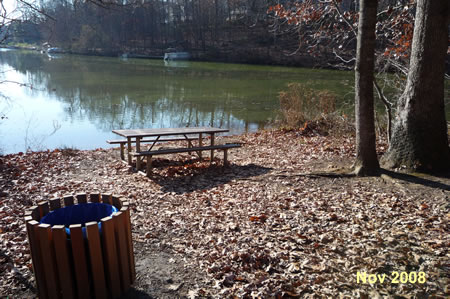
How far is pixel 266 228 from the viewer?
15.2 feet

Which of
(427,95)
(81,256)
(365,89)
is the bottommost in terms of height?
(81,256)

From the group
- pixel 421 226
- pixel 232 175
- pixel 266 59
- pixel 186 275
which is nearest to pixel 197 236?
pixel 186 275

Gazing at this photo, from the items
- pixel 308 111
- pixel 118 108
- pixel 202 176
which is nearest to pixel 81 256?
pixel 202 176

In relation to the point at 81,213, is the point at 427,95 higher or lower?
higher

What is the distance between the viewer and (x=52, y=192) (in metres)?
6.52

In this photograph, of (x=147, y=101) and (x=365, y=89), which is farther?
(x=147, y=101)

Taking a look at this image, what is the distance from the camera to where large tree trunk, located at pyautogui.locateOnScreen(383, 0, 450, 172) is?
5.58 m

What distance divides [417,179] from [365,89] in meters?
1.48

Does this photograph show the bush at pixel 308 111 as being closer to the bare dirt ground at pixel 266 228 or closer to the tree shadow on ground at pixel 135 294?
the bare dirt ground at pixel 266 228

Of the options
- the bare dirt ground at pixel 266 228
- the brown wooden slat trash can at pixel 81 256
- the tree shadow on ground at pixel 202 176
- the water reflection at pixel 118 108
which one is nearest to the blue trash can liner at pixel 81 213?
the brown wooden slat trash can at pixel 81 256

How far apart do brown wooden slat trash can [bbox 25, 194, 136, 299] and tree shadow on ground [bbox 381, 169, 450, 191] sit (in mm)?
4110

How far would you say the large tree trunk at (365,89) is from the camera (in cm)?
547

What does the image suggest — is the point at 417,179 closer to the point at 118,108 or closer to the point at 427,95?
the point at 427,95

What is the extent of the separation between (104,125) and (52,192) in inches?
375
